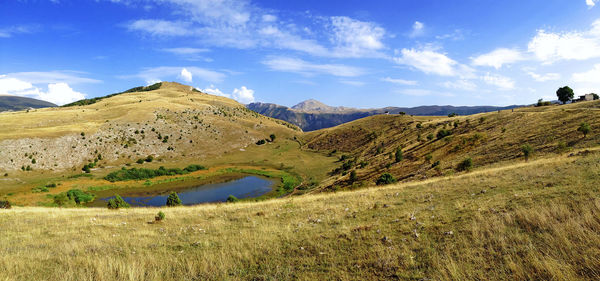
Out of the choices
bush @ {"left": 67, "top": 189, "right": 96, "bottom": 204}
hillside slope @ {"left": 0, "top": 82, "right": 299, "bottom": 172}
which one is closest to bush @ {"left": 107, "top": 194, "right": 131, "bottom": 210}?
bush @ {"left": 67, "top": 189, "right": 96, "bottom": 204}

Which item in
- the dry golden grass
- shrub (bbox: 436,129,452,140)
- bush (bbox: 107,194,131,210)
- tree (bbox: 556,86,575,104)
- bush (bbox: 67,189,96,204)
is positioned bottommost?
bush (bbox: 67,189,96,204)

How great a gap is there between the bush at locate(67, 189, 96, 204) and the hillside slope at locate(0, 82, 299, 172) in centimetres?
1955

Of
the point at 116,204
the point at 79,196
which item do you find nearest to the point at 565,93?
the point at 116,204

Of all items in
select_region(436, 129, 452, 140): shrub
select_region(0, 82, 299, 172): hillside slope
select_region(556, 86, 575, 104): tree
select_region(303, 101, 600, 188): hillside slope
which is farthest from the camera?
select_region(0, 82, 299, 172): hillside slope

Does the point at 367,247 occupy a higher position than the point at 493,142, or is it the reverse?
the point at 493,142

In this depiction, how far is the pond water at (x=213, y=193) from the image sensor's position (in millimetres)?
45781

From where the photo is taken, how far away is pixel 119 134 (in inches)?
3110

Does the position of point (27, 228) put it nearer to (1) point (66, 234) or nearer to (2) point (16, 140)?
(1) point (66, 234)

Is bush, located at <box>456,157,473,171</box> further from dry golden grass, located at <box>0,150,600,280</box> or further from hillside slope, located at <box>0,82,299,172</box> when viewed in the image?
hillside slope, located at <box>0,82,299,172</box>

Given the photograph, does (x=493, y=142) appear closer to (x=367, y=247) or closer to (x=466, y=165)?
(x=466, y=165)

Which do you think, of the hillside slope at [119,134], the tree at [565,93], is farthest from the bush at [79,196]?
the tree at [565,93]

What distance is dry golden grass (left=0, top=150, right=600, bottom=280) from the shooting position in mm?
5762

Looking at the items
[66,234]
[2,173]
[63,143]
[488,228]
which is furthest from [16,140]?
[488,228]

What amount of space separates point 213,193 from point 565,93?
85719mm
